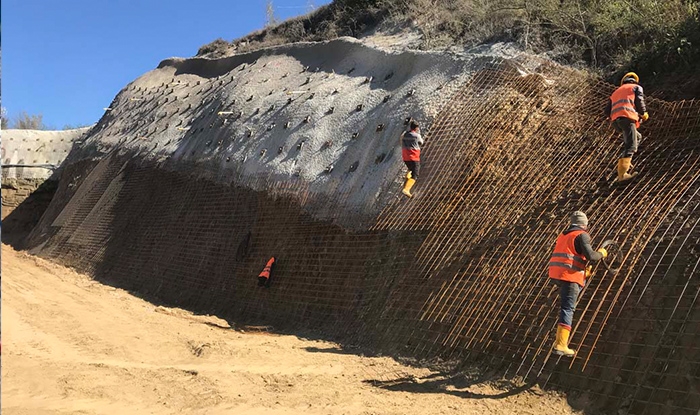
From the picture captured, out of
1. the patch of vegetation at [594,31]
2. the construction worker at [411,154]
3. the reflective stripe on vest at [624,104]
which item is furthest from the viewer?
the patch of vegetation at [594,31]

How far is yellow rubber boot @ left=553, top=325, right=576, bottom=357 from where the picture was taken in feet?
18.0

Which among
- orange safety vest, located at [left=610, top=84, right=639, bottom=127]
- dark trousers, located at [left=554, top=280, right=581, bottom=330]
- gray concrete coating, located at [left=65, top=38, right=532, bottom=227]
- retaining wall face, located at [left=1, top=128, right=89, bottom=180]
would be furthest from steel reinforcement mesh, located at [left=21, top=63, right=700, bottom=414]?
retaining wall face, located at [left=1, top=128, right=89, bottom=180]

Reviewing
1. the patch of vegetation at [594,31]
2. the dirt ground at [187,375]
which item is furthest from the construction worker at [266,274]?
the patch of vegetation at [594,31]

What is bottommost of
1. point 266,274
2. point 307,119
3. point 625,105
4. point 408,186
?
point 266,274

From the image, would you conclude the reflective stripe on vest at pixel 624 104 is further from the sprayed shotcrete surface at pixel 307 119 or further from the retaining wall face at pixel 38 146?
the retaining wall face at pixel 38 146

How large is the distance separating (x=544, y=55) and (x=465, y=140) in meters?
3.46

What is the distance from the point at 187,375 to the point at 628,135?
6.15m

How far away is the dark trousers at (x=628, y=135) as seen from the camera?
24.4ft

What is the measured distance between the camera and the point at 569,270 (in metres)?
5.60

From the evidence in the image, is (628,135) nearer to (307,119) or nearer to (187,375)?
(187,375)

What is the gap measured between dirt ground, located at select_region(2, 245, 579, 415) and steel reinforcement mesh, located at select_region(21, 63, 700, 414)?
2.02ft

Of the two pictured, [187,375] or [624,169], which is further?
[624,169]

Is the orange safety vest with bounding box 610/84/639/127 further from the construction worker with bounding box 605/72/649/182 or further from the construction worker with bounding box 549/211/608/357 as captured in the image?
the construction worker with bounding box 549/211/608/357

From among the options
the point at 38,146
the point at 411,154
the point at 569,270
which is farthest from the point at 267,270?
the point at 38,146
